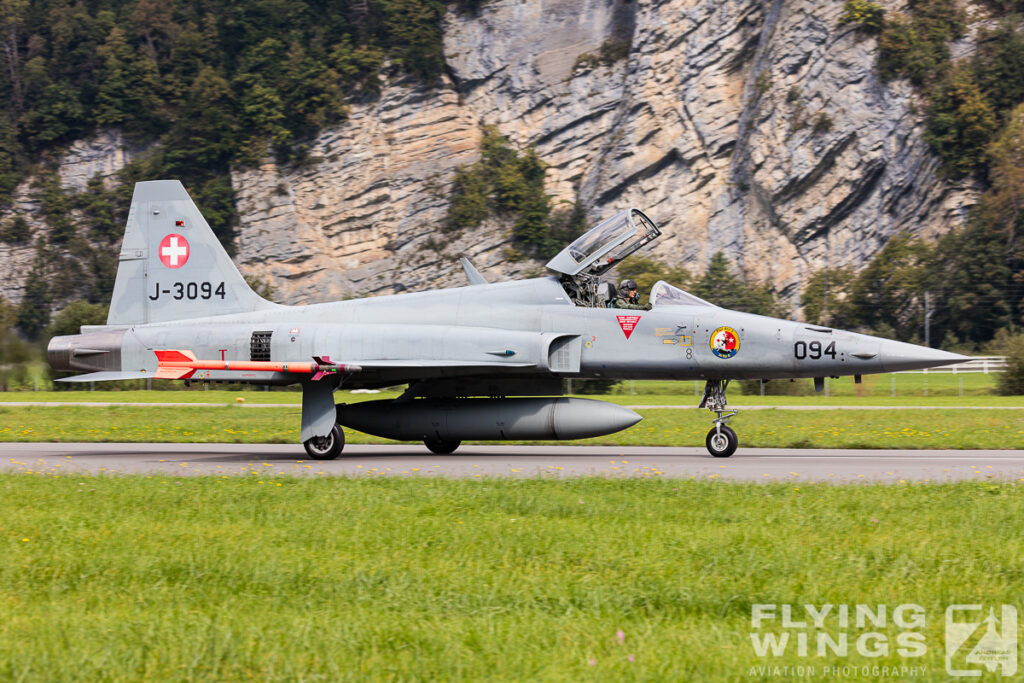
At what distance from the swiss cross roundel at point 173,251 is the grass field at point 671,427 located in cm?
376

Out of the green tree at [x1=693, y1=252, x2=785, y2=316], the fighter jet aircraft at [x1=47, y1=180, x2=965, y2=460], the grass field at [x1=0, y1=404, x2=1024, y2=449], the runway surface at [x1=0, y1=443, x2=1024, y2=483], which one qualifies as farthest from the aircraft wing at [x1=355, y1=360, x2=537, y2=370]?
the green tree at [x1=693, y1=252, x2=785, y2=316]

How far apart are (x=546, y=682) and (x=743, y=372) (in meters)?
11.5

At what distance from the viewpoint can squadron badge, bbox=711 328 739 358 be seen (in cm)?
1580

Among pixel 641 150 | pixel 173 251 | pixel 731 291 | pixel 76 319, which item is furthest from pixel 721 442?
pixel 641 150

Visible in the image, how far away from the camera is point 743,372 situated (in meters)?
15.9

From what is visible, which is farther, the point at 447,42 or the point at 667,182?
the point at 447,42

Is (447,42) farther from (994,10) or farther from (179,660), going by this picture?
(179,660)

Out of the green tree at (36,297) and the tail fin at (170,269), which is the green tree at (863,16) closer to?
the green tree at (36,297)

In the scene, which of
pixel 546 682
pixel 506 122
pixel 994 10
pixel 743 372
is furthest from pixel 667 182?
pixel 546 682

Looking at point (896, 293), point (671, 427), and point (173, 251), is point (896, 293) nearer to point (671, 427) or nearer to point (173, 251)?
point (671, 427)

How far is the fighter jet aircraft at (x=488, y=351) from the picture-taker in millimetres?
15516

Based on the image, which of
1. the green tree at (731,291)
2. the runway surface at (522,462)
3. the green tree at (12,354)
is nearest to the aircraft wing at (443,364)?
the runway surface at (522,462)

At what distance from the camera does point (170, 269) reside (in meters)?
17.6

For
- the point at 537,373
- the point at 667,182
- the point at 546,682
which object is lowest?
the point at 546,682
